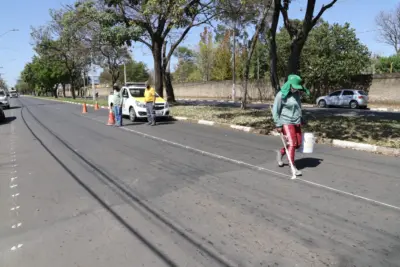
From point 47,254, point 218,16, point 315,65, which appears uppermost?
point 218,16

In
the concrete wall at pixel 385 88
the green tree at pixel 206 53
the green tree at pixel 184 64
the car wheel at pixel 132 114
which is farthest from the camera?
the green tree at pixel 184 64

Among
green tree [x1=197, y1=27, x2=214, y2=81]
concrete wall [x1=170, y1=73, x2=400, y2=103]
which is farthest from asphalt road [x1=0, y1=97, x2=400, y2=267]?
green tree [x1=197, y1=27, x2=214, y2=81]

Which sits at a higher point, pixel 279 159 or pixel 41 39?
pixel 41 39

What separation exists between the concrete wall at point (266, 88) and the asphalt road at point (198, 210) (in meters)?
22.9

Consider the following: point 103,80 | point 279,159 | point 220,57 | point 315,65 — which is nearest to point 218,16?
point 315,65

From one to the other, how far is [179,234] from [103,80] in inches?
3875

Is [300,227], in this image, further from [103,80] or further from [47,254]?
[103,80]

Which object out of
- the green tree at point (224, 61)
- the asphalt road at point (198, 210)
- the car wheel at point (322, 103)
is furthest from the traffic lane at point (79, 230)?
the green tree at point (224, 61)

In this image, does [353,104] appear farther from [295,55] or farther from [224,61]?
[224,61]

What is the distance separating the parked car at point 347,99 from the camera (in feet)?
83.7

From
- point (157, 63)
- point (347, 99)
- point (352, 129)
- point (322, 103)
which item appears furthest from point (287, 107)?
point (322, 103)

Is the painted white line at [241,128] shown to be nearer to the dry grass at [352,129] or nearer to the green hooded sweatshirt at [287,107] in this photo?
the dry grass at [352,129]

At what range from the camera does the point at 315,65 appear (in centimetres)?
3161

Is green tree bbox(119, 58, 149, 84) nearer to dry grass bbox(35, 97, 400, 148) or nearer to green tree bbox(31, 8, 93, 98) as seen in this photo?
green tree bbox(31, 8, 93, 98)
